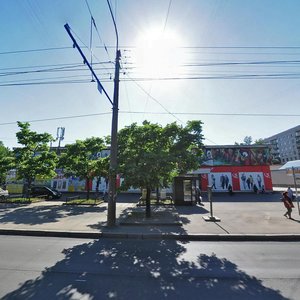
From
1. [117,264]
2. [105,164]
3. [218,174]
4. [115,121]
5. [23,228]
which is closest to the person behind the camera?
[117,264]

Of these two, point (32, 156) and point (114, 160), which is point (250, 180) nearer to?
point (114, 160)

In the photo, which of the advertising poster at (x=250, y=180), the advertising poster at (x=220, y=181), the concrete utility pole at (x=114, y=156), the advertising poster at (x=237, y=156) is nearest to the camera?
the concrete utility pole at (x=114, y=156)

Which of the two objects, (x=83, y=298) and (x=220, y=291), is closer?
(x=83, y=298)

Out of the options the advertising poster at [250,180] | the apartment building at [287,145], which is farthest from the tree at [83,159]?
the apartment building at [287,145]

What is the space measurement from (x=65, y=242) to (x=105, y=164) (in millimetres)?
9827

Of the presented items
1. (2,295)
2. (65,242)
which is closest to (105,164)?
(65,242)

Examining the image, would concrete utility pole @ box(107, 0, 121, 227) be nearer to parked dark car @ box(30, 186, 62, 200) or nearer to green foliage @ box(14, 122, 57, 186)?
green foliage @ box(14, 122, 57, 186)

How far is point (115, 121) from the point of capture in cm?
1042

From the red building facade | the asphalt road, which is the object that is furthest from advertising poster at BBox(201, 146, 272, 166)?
the asphalt road

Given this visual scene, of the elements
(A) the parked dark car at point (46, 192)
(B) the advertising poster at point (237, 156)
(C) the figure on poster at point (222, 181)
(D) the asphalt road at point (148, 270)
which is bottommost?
(D) the asphalt road at point (148, 270)

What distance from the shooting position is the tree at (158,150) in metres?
10.1

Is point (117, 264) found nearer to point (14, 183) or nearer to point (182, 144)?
point (182, 144)

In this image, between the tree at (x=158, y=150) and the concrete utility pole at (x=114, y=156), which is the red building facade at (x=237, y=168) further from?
the concrete utility pole at (x=114, y=156)

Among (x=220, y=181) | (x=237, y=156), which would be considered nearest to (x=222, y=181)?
(x=220, y=181)
